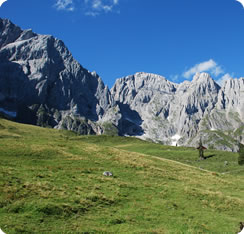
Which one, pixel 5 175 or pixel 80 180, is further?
→ pixel 80 180

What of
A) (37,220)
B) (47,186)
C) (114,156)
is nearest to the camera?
(37,220)

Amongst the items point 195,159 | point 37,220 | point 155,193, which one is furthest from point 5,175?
point 195,159

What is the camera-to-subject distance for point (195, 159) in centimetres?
9256

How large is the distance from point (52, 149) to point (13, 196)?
25.3 metres

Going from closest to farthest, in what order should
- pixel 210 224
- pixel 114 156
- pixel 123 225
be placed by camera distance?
pixel 123 225
pixel 210 224
pixel 114 156

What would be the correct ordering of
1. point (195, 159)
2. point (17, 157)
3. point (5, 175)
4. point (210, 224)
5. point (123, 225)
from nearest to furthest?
point (123, 225), point (210, 224), point (5, 175), point (17, 157), point (195, 159)

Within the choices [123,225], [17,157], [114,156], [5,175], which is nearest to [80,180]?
[5,175]

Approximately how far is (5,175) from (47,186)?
508 cm

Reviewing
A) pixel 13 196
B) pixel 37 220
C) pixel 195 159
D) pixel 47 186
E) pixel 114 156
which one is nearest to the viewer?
pixel 37 220

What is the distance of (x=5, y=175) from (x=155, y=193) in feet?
53.6

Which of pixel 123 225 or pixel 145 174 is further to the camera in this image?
pixel 145 174

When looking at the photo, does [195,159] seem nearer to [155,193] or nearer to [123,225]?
[155,193]

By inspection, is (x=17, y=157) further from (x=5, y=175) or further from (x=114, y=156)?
(x=114, y=156)

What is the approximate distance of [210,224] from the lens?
22.0m
